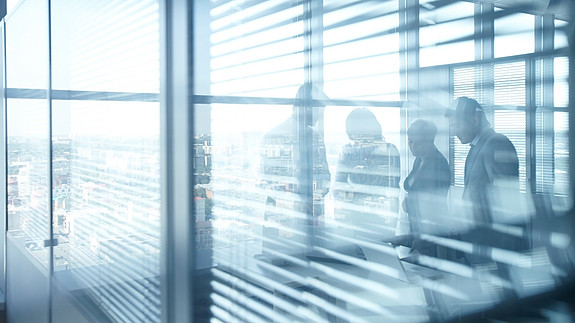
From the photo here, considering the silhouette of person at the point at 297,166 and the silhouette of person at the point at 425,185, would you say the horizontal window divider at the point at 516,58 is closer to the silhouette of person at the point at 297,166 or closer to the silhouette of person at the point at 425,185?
the silhouette of person at the point at 425,185

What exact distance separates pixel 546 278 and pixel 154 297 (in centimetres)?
95

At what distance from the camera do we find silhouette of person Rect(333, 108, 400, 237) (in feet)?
2.40

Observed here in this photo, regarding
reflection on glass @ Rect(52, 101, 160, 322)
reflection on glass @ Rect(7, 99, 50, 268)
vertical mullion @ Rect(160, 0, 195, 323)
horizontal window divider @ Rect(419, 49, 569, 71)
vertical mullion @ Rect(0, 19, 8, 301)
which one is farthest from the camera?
vertical mullion @ Rect(0, 19, 8, 301)

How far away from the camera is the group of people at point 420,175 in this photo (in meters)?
0.61

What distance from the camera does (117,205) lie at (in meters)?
1.61

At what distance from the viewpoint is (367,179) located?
0.76 m

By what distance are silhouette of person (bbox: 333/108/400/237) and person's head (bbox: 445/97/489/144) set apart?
0.10 meters

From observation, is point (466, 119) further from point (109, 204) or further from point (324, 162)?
point (109, 204)

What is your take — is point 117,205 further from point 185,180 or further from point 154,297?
point 185,180

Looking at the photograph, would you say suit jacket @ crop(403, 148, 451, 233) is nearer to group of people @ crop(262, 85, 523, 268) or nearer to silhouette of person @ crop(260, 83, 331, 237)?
group of people @ crop(262, 85, 523, 268)

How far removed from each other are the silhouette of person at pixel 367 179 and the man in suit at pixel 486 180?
0.11m

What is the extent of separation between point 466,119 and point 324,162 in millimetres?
263

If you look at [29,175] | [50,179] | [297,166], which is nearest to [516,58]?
[297,166]

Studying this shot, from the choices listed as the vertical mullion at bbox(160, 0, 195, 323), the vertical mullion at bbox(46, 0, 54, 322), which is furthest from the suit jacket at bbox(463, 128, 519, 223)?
the vertical mullion at bbox(46, 0, 54, 322)
